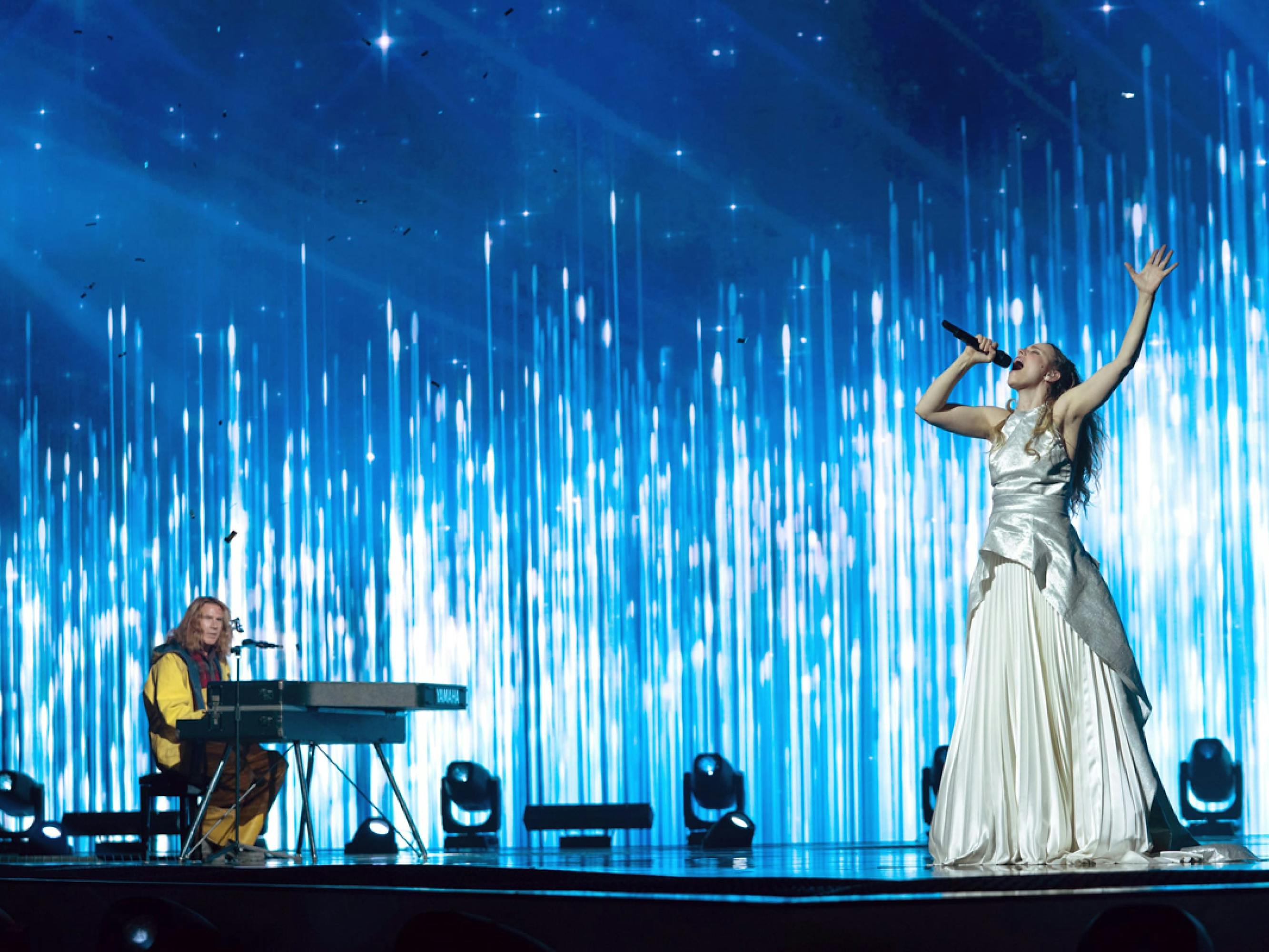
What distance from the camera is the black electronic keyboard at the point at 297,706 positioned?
4.04m

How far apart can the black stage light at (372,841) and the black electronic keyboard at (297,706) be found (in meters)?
1.01

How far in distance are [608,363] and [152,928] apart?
18.4 ft

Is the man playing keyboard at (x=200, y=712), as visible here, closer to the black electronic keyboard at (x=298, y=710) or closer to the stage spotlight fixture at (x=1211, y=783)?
the black electronic keyboard at (x=298, y=710)

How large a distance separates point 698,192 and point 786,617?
2484 mm

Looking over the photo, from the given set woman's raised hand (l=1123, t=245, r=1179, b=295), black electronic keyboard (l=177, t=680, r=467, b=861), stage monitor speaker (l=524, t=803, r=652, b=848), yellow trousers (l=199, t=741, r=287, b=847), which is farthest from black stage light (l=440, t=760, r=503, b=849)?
woman's raised hand (l=1123, t=245, r=1179, b=295)

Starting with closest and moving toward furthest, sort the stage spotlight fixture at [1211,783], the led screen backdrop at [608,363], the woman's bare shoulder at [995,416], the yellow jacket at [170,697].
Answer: the woman's bare shoulder at [995,416] < the yellow jacket at [170,697] < the stage spotlight fixture at [1211,783] < the led screen backdrop at [608,363]

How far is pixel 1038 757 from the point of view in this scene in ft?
10.5

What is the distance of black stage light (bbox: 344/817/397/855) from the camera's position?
5.22m

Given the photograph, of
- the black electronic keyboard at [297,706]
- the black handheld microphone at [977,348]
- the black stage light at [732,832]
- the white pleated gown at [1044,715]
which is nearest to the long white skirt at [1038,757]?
the white pleated gown at [1044,715]

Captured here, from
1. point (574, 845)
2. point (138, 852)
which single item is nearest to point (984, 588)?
point (574, 845)

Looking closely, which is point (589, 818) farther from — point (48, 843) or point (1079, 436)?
point (1079, 436)

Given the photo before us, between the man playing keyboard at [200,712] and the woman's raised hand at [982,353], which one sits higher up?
the woman's raised hand at [982,353]

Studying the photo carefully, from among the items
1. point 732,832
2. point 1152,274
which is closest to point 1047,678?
point 1152,274

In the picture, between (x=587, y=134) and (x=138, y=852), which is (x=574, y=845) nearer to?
(x=138, y=852)
